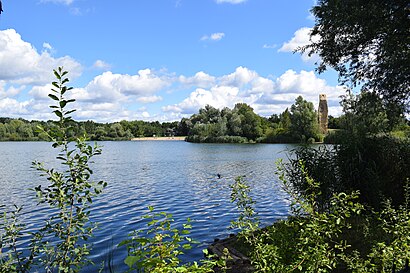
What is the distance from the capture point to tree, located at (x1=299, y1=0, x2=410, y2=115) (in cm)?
838

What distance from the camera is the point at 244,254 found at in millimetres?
7297

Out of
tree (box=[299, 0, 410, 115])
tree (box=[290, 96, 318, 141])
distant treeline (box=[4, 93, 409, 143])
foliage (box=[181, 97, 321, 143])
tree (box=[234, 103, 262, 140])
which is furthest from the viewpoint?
tree (box=[234, 103, 262, 140])

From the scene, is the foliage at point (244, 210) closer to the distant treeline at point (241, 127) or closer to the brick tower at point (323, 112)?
the brick tower at point (323, 112)

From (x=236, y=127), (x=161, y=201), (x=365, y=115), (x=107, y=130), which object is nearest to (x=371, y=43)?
(x=365, y=115)

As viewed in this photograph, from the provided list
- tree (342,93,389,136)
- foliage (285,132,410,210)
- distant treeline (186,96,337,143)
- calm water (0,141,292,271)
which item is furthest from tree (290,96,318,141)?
foliage (285,132,410,210)

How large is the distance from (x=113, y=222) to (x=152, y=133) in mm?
121874

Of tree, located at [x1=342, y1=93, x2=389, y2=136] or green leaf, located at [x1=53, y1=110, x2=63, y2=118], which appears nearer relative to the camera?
green leaf, located at [x1=53, y1=110, x2=63, y2=118]

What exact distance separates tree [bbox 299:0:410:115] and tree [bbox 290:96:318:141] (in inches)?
1974

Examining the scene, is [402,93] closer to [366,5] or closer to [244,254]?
[366,5]

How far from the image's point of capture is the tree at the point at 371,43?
8.38 m

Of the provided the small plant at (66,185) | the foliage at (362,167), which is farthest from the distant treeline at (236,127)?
the small plant at (66,185)

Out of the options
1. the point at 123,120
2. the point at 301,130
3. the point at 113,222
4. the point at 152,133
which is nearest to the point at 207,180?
the point at 113,222

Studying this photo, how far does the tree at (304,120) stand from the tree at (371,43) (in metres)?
50.1

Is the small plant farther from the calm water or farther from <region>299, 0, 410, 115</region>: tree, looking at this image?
<region>299, 0, 410, 115</region>: tree
